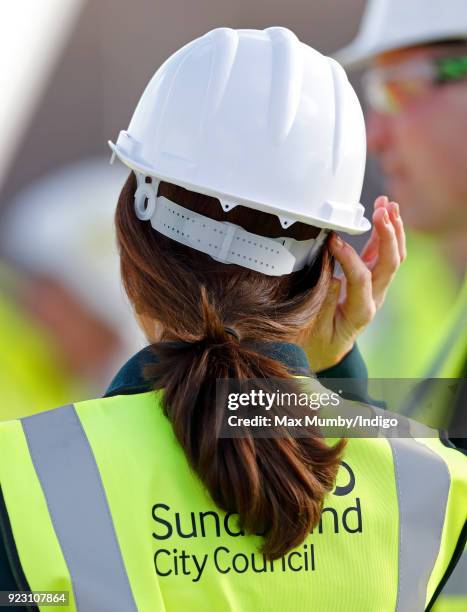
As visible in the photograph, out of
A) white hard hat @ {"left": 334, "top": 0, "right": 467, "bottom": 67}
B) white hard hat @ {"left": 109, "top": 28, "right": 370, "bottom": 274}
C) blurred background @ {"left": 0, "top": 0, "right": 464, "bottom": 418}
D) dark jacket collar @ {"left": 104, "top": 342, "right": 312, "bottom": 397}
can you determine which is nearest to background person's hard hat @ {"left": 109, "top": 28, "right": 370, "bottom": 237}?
white hard hat @ {"left": 109, "top": 28, "right": 370, "bottom": 274}

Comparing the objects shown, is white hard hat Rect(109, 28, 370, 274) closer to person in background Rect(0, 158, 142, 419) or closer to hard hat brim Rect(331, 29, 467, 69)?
hard hat brim Rect(331, 29, 467, 69)

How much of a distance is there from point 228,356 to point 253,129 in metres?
0.49

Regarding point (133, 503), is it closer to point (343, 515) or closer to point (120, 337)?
point (343, 515)

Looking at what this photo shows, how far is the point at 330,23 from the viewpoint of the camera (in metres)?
9.00

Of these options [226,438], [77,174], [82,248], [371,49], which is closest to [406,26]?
[371,49]

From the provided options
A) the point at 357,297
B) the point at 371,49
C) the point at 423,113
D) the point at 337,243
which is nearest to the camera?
the point at 337,243

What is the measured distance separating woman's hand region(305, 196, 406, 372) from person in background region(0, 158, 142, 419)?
2.21m

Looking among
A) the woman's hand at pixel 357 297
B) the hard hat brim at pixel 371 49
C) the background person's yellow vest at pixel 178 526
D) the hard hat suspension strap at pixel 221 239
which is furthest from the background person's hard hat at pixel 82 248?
the background person's yellow vest at pixel 178 526

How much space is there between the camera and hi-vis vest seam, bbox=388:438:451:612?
5.24 ft

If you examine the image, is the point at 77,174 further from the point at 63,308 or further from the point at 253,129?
the point at 253,129

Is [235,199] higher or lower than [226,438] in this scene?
higher

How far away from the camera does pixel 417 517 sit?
63.7 inches

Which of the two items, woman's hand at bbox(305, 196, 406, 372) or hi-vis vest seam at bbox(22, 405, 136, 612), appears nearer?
hi-vis vest seam at bbox(22, 405, 136, 612)

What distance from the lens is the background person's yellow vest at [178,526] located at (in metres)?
1.45
